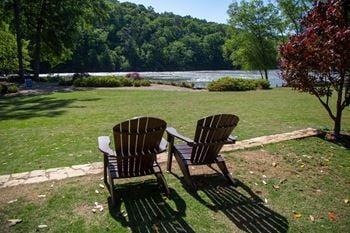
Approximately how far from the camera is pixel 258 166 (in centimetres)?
517

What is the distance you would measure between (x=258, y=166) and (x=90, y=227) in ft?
9.71

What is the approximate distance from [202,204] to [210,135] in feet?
2.94

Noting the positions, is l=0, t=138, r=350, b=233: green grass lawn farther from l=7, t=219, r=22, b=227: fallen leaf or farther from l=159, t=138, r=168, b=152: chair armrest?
l=159, t=138, r=168, b=152: chair armrest

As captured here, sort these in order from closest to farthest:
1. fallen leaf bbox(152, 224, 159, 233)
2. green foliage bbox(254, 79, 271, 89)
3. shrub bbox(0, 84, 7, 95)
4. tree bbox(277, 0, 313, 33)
A: fallen leaf bbox(152, 224, 159, 233), shrub bbox(0, 84, 7, 95), green foliage bbox(254, 79, 271, 89), tree bbox(277, 0, 313, 33)

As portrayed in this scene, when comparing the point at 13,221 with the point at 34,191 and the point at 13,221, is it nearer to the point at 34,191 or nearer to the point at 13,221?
the point at 13,221

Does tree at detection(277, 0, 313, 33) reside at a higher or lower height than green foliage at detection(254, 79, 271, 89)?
higher

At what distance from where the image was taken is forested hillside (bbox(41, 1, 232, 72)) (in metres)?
84.2

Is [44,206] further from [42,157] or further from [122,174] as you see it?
[42,157]

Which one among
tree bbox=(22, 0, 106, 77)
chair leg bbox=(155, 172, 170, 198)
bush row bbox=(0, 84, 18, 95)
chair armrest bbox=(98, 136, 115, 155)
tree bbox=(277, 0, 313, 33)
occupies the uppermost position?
tree bbox=(277, 0, 313, 33)

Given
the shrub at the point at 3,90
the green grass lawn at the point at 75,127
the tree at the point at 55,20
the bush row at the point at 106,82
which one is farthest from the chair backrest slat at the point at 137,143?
the tree at the point at 55,20

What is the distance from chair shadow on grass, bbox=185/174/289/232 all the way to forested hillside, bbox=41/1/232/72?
77218 millimetres

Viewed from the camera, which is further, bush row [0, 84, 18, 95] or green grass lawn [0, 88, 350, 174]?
bush row [0, 84, 18, 95]

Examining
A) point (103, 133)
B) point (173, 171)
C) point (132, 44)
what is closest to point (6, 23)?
point (103, 133)

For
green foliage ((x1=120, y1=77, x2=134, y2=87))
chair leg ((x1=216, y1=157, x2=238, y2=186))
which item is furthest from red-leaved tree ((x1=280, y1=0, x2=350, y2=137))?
green foliage ((x1=120, y1=77, x2=134, y2=87))
